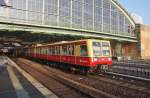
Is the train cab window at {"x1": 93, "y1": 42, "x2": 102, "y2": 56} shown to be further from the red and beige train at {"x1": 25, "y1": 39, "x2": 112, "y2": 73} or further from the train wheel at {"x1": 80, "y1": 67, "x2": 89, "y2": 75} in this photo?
the train wheel at {"x1": 80, "y1": 67, "x2": 89, "y2": 75}

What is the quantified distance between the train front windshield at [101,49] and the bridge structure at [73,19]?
17.3 metres

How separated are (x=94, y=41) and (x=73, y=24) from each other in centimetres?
4104

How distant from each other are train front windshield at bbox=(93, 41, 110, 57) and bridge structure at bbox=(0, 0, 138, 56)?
679 inches

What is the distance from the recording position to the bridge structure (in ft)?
168

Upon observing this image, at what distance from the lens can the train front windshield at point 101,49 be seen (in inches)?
855

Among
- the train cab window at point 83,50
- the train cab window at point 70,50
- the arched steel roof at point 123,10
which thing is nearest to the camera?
the train cab window at point 83,50

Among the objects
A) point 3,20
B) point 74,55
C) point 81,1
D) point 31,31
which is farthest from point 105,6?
point 74,55

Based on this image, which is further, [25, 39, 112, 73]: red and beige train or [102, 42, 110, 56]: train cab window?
[102, 42, 110, 56]: train cab window

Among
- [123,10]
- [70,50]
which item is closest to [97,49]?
[70,50]

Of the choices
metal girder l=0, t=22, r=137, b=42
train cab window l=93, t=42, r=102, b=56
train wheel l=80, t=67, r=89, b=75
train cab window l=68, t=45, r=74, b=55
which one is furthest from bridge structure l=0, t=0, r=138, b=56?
train cab window l=93, t=42, r=102, b=56

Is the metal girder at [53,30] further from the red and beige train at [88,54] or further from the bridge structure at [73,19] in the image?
the red and beige train at [88,54]

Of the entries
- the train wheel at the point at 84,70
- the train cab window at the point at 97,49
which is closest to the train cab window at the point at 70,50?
the train wheel at the point at 84,70

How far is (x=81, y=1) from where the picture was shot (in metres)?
67.3

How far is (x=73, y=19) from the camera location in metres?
63.7
